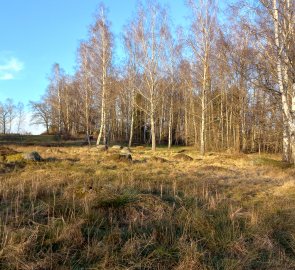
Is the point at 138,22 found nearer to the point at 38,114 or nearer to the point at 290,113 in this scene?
the point at 290,113

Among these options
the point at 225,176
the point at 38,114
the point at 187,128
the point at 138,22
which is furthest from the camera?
the point at 38,114

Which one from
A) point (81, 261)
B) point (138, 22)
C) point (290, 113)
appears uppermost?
point (138, 22)

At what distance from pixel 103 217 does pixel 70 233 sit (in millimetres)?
788

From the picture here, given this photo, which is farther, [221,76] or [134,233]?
[221,76]

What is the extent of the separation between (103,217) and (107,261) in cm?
127

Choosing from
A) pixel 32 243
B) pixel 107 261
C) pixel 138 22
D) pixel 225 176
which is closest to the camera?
pixel 107 261

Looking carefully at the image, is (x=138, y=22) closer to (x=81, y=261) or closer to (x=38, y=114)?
(x=81, y=261)

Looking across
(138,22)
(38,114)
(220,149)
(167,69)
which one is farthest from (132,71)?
(38,114)

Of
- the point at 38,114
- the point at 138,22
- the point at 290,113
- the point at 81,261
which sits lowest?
the point at 81,261

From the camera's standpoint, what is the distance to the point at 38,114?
5919 cm

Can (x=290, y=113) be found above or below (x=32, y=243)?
above

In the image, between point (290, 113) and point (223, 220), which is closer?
point (223, 220)

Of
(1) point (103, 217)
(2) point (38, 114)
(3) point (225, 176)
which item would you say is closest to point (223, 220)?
(1) point (103, 217)

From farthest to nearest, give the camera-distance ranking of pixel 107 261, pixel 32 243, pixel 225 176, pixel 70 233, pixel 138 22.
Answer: pixel 138 22 → pixel 225 176 → pixel 70 233 → pixel 32 243 → pixel 107 261
